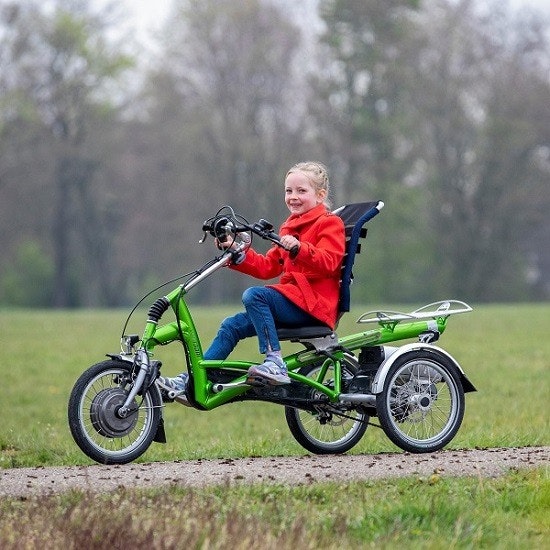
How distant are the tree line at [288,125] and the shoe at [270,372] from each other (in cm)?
4489

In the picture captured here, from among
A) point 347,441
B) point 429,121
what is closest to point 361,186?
point 429,121

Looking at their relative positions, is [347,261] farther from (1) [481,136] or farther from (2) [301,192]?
(1) [481,136]

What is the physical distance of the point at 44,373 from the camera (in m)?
20.2

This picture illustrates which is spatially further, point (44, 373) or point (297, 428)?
point (44, 373)

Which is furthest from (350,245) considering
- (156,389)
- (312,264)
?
(156,389)

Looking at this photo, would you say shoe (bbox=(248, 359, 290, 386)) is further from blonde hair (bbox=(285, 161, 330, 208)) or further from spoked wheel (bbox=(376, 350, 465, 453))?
blonde hair (bbox=(285, 161, 330, 208))

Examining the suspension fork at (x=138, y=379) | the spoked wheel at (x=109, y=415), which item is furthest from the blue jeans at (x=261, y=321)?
the spoked wheel at (x=109, y=415)

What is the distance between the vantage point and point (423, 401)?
8.20 m

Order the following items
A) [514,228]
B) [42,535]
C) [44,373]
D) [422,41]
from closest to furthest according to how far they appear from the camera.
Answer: [42,535], [44,373], [422,41], [514,228]

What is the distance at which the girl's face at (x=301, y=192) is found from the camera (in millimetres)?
8148

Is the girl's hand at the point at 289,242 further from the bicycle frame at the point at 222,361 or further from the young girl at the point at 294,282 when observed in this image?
the bicycle frame at the point at 222,361

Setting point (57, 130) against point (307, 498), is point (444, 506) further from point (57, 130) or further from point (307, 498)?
point (57, 130)

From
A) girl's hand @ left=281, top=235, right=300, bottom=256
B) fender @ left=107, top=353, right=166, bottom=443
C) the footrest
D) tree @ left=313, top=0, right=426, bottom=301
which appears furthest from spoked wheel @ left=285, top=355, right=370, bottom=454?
tree @ left=313, top=0, right=426, bottom=301

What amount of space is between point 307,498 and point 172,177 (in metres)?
52.1
